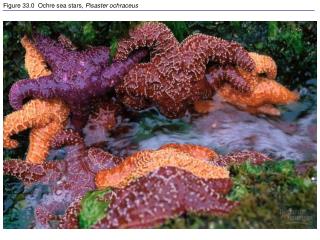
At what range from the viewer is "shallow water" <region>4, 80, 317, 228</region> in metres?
4.00

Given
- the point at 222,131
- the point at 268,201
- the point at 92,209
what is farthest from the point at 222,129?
the point at 92,209

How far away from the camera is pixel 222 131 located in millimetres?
4070

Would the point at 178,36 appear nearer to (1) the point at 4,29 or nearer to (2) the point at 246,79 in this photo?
(2) the point at 246,79

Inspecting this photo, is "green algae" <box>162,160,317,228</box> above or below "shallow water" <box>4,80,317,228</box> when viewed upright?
below

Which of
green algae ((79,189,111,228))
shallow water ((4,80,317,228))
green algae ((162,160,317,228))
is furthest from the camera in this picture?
shallow water ((4,80,317,228))

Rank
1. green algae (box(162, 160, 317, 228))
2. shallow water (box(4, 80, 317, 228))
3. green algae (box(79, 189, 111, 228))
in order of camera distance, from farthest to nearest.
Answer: shallow water (box(4, 80, 317, 228)) → green algae (box(79, 189, 111, 228)) → green algae (box(162, 160, 317, 228))

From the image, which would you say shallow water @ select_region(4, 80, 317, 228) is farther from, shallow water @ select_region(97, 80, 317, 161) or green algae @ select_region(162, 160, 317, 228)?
green algae @ select_region(162, 160, 317, 228)

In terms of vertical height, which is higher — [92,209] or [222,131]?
[222,131]

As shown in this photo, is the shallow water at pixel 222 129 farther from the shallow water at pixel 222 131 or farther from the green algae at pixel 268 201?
the green algae at pixel 268 201

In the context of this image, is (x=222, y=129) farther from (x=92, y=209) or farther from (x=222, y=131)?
(x=92, y=209)

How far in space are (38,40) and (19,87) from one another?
1.28 feet

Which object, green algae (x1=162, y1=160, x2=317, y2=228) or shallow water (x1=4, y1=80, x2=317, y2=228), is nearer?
green algae (x1=162, y1=160, x2=317, y2=228)

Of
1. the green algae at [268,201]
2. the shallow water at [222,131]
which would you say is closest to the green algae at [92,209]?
the green algae at [268,201]

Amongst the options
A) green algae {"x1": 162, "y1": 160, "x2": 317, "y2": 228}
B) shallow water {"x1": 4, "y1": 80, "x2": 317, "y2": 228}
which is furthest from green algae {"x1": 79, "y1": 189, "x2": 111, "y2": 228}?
shallow water {"x1": 4, "y1": 80, "x2": 317, "y2": 228}
